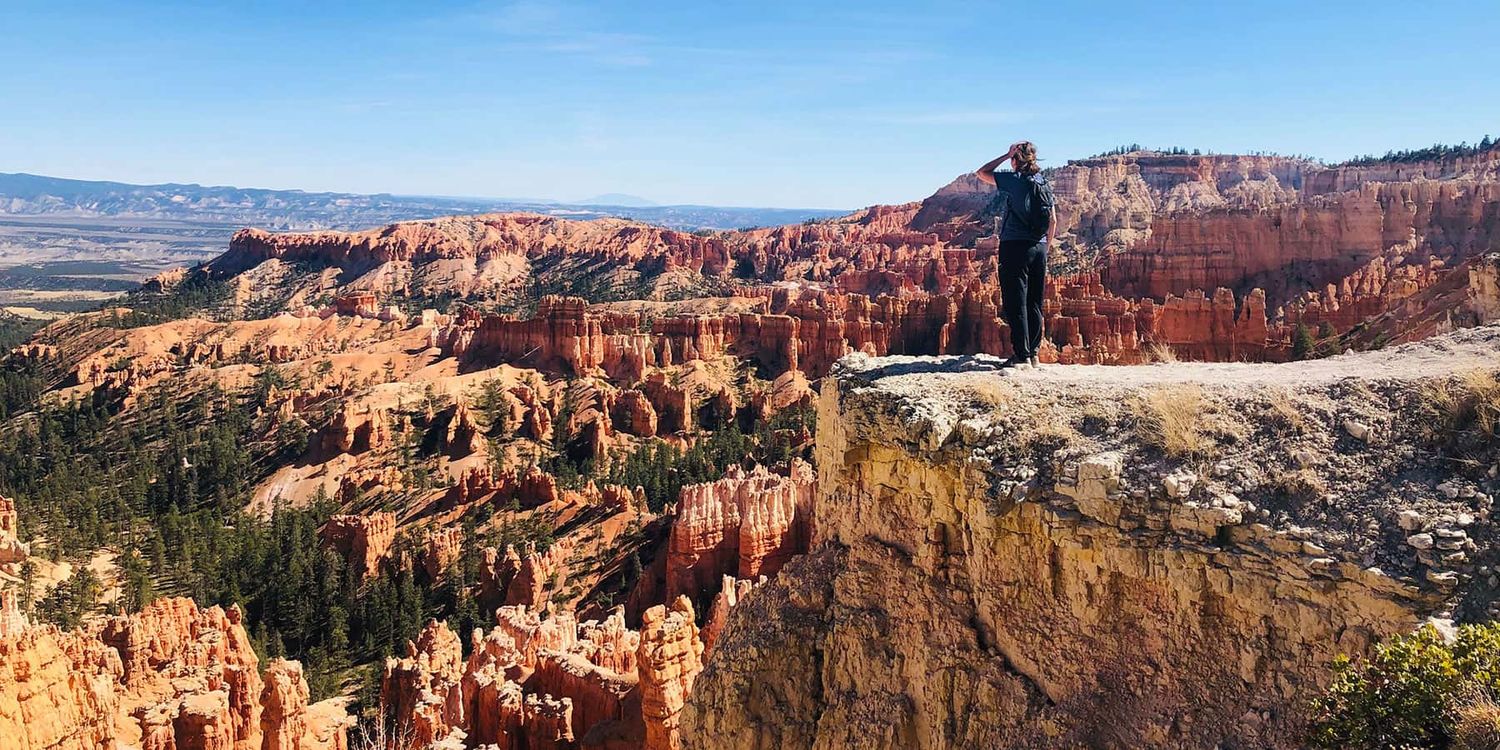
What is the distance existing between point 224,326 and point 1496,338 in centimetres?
10620

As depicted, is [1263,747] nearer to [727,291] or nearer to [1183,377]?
[1183,377]

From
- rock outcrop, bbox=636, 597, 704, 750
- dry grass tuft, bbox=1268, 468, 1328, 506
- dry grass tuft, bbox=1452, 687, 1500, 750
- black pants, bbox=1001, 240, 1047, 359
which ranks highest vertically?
black pants, bbox=1001, 240, 1047, 359

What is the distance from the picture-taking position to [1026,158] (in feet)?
26.8

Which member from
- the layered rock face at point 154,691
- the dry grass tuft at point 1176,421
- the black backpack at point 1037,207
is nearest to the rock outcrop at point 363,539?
the layered rock face at point 154,691

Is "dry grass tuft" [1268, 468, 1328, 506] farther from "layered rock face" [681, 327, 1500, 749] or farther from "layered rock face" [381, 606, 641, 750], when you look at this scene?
"layered rock face" [381, 606, 641, 750]

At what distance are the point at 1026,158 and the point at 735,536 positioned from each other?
23.2 meters

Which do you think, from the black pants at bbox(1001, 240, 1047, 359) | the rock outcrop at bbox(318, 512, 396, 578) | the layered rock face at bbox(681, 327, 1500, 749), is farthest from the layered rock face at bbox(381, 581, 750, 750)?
the rock outcrop at bbox(318, 512, 396, 578)

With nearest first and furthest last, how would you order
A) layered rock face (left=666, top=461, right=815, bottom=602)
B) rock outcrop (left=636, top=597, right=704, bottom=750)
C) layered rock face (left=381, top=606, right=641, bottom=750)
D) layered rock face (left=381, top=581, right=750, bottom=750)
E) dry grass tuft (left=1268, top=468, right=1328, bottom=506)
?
dry grass tuft (left=1268, top=468, right=1328, bottom=506) < rock outcrop (left=636, top=597, right=704, bottom=750) < layered rock face (left=381, top=581, right=750, bottom=750) < layered rock face (left=381, top=606, right=641, bottom=750) < layered rock face (left=666, top=461, right=815, bottom=602)

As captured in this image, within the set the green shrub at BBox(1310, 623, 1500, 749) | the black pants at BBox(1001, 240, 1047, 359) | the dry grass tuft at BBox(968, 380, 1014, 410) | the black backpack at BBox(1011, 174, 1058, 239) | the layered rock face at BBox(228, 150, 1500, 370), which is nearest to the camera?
the green shrub at BBox(1310, 623, 1500, 749)

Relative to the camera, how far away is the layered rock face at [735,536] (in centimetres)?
2928

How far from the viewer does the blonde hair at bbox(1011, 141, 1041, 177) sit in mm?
8172

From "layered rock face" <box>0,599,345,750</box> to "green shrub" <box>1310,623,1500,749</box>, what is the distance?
714 inches

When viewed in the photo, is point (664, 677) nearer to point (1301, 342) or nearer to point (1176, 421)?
point (1176, 421)

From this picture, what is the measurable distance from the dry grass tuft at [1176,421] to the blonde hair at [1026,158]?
8.20ft
